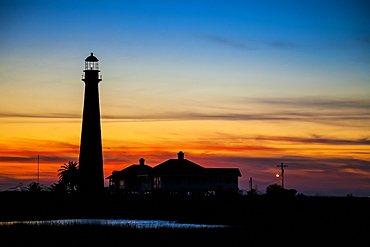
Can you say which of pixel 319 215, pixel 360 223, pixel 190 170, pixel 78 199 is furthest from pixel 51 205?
pixel 360 223

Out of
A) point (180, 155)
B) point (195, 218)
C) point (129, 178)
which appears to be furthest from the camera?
point (129, 178)

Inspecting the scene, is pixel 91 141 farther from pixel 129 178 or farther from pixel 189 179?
pixel 129 178

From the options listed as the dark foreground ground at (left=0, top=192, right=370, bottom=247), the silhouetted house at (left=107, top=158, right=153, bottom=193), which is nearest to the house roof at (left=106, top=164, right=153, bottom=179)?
the silhouetted house at (left=107, top=158, right=153, bottom=193)

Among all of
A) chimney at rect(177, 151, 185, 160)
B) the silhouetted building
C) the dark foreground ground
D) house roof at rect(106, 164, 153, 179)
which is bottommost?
the dark foreground ground

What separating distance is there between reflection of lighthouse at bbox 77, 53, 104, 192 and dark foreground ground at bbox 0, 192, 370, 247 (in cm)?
208

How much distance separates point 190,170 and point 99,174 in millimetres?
22748

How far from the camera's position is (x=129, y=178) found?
12144 centimetres

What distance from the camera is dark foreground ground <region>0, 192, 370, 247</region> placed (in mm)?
41438

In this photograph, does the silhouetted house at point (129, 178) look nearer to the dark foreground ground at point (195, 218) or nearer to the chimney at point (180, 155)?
the chimney at point (180, 155)

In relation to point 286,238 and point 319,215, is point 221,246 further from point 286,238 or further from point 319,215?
point 319,215

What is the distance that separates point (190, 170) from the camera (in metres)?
100

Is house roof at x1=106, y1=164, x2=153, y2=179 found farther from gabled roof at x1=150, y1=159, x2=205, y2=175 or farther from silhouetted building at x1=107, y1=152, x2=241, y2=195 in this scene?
gabled roof at x1=150, y1=159, x2=205, y2=175

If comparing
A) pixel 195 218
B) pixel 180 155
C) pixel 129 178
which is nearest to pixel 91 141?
pixel 195 218

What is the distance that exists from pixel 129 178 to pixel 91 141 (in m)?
43.4
